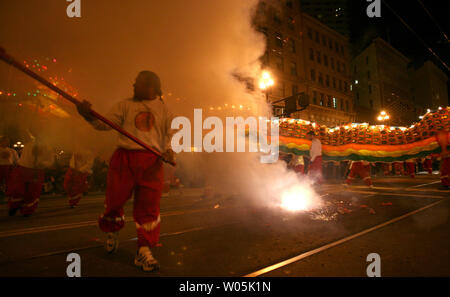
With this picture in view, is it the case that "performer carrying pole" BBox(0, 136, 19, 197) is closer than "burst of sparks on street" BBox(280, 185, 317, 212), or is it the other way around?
"burst of sparks on street" BBox(280, 185, 317, 212)

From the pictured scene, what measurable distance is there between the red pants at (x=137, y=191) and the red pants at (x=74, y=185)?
3.54m

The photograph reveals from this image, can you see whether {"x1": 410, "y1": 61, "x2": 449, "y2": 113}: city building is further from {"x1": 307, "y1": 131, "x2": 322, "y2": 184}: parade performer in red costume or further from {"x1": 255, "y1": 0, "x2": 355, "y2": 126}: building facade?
{"x1": 307, "y1": 131, "x2": 322, "y2": 184}: parade performer in red costume

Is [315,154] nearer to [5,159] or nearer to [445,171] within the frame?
[445,171]

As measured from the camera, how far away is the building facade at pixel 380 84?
109 ft

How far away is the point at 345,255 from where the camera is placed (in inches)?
76.5

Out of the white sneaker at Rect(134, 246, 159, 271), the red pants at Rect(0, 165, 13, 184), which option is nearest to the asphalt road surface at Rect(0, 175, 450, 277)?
the white sneaker at Rect(134, 246, 159, 271)

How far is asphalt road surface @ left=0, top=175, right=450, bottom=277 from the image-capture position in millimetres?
1700

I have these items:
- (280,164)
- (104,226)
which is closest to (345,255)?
(104,226)

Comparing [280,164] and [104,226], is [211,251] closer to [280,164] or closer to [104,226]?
[104,226]

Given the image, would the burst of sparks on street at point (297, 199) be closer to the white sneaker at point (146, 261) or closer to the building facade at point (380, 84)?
the white sneaker at point (146, 261)

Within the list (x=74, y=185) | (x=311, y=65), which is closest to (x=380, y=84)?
(x=311, y=65)

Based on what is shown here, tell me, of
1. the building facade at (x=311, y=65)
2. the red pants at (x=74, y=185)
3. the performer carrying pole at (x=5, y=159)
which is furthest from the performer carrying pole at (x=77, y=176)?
the building facade at (x=311, y=65)

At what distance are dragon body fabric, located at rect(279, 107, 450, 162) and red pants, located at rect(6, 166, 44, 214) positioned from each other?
548 centimetres
